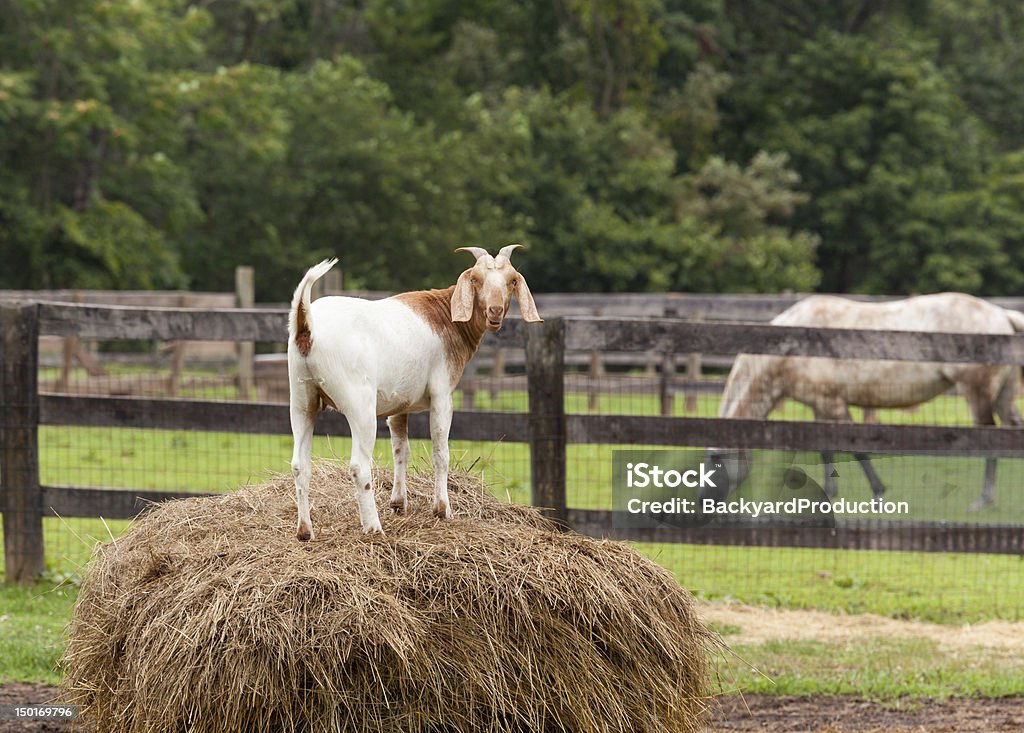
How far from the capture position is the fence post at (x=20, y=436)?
22.9 feet

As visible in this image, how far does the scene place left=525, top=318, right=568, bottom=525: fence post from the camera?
6.49 m

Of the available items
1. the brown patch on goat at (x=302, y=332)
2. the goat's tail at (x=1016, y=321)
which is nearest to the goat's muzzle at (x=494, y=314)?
the brown patch on goat at (x=302, y=332)

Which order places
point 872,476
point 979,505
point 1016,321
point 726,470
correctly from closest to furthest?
point 726,470 < point 872,476 < point 979,505 < point 1016,321

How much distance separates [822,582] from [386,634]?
4884 millimetres

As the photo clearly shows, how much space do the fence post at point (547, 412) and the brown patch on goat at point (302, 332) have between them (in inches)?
107

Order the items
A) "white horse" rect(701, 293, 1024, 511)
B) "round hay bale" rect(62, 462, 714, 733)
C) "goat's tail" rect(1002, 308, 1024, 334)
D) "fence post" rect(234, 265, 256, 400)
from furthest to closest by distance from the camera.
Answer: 1. "fence post" rect(234, 265, 256, 400)
2. "white horse" rect(701, 293, 1024, 511)
3. "goat's tail" rect(1002, 308, 1024, 334)
4. "round hay bale" rect(62, 462, 714, 733)

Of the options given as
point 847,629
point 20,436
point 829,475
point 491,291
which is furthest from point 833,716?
point 20,436

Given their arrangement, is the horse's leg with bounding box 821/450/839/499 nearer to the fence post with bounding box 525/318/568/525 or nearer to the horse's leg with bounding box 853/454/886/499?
the horse's leg with bounding box 853/454/886/499

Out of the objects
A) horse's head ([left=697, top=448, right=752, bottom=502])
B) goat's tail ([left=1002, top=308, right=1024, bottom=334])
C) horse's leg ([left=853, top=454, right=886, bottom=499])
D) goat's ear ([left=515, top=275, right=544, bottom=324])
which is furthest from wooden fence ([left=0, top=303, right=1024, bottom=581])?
goat's tail ([left=1002, top=308, right=1024, bottom=334])

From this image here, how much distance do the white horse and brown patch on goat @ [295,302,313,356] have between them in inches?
254

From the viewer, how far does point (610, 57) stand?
33.5 m

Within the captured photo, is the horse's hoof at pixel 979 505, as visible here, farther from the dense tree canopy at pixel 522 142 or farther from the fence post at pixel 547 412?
the dense tree canopy at pixel 522 142

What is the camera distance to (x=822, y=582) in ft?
25.8

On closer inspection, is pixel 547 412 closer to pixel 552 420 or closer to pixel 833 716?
pixel 552 420
